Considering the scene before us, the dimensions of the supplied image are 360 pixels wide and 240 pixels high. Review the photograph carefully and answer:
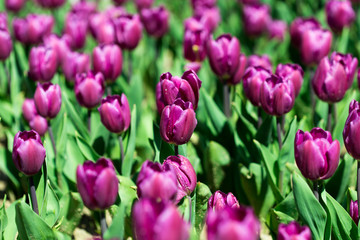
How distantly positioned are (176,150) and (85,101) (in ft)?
1.93

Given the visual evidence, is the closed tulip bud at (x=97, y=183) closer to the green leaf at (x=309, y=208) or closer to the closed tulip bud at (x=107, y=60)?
the green leaf at (x=309, y=208)

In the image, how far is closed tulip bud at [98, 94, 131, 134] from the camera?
6.37 ft

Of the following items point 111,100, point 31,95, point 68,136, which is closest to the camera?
point 111,100

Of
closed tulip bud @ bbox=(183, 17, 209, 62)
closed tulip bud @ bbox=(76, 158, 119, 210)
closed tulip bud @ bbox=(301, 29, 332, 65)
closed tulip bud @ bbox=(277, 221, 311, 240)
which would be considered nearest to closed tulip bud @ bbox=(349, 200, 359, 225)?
closed tulip bud @ bbox=(277, 221, 311, 240)

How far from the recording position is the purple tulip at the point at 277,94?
6.34 feet

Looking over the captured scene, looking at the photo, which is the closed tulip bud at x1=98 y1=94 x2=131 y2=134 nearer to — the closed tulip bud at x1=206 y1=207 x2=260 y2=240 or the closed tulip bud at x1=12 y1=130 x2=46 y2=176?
the closed tulip bud at x1=12 y1=130 x2=46 y2=176

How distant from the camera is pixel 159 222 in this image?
104cm

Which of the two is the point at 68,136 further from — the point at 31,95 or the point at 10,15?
the point at 10,15

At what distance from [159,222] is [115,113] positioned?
966 millimetres

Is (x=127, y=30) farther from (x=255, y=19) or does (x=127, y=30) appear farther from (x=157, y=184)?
(x=157, y=184)

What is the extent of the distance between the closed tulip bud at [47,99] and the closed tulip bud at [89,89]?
0.11 m

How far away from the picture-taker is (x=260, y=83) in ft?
6.95

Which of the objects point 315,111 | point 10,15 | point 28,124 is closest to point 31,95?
point 28,124

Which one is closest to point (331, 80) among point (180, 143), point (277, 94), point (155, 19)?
point (277, 94)
